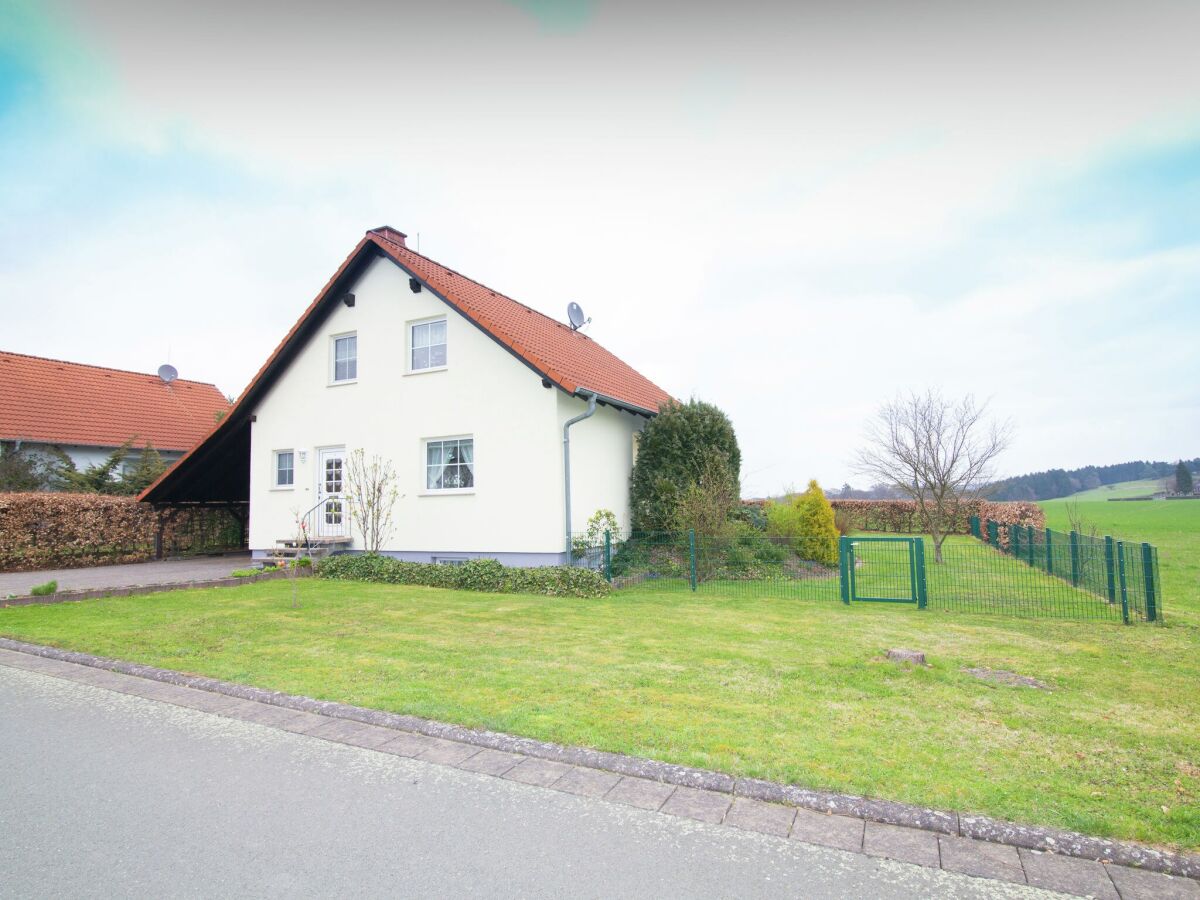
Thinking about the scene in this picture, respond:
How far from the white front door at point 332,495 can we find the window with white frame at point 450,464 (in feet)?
8.04

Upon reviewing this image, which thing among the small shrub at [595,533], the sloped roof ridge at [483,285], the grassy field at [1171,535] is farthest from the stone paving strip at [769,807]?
the sloped roof ridge at [483,285]

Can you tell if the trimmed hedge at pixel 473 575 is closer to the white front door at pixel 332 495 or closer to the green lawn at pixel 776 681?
the green lawn at pixel 776 681

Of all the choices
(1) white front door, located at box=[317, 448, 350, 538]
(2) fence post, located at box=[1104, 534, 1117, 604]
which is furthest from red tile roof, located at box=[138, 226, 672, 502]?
(2) fence post, located at box=[1104, 534, 1117, 604]

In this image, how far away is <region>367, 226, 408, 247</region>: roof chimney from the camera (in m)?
15.0

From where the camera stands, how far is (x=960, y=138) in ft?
35.7

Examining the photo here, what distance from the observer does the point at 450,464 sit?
14117mm

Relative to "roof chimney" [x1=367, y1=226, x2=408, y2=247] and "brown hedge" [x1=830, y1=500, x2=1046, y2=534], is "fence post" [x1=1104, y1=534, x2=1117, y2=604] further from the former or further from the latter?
"brown hedge" [x1=830, y1=500, x2=1046, y2=534]

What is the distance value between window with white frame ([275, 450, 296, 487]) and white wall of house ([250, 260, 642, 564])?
0.14 m

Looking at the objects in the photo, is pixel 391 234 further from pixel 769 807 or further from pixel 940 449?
pixel 940 449

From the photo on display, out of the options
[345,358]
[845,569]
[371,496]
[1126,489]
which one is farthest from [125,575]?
[1126,489]

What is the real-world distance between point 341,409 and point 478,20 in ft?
28.2

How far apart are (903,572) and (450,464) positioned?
29.7 feet

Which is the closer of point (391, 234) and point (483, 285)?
point (391, 234)

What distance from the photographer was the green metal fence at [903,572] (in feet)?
30.3
